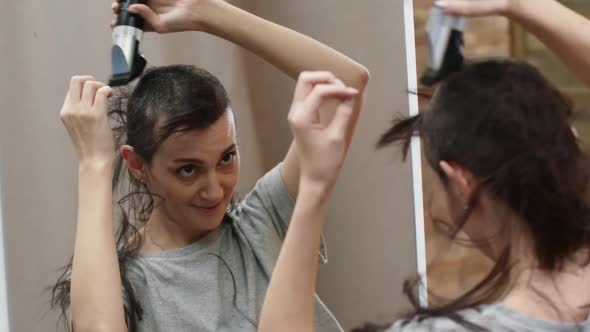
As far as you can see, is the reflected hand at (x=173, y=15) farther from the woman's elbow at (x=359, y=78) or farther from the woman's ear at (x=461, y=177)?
the woman's ear at (x=461, y=177)

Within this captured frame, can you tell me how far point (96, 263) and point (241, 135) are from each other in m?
0.76

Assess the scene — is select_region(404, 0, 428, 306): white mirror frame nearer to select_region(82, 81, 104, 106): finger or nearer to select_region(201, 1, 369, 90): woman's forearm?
select_region(201, 1, 369, 90): woman's forearm

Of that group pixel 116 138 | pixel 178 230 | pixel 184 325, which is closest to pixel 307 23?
pixel 116 138

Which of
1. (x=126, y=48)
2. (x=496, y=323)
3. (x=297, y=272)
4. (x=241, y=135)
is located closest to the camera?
(x=496, y=323)

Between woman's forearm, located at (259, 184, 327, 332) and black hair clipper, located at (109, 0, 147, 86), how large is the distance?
0.30 metres

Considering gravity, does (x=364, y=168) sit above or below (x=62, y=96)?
below

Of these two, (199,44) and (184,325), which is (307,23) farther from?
(184,325)

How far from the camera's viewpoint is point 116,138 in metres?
1.34

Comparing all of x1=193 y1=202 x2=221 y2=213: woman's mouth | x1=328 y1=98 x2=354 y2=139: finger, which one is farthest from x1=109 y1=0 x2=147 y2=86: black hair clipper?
x1=328 y1=98 x2=354 y2=139: finger

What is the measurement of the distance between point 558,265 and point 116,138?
0.76 metres

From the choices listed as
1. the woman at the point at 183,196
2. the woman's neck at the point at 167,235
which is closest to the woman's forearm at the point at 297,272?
the woman at the point at 183,196

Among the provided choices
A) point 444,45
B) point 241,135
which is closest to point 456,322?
point 444,45

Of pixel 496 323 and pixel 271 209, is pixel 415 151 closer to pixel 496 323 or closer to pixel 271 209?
pixel 271 209

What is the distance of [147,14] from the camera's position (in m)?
1.12
